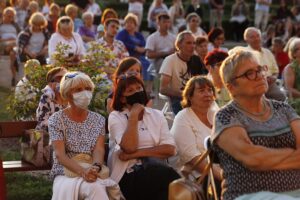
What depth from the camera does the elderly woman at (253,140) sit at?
633cm

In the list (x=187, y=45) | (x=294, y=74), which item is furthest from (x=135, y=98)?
(x=294, y=74)

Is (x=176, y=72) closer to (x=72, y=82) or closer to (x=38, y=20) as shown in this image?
(x=72, y=82)

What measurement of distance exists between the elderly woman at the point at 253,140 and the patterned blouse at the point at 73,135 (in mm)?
2210

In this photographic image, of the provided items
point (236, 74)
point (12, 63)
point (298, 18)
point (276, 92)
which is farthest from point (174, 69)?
point (298, 18)

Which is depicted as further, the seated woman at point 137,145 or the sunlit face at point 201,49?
the sunlit face at point 201,49

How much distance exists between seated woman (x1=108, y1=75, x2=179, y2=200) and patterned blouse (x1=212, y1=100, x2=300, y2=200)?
2.01 meters

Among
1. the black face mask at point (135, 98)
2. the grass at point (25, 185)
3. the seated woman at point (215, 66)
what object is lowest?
the grass at point (25, 185)

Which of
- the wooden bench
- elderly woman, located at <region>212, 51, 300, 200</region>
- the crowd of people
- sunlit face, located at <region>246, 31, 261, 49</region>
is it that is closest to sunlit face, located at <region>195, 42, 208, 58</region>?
the crowd of people

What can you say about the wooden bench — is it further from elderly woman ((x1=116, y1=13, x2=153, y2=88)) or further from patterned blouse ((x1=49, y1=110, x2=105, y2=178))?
elderly woman ((x1=116, y1=13, x2=153, y2=88))

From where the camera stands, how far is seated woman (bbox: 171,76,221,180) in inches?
340

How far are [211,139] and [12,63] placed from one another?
13.0 m

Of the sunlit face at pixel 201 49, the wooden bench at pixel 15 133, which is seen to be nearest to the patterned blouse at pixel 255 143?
the wooden bench at pixel 15 133

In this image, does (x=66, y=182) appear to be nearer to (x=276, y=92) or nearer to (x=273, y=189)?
(x=273, y=189)

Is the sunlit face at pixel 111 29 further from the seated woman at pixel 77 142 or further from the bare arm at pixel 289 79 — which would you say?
the seated woman at pixel 77 142
